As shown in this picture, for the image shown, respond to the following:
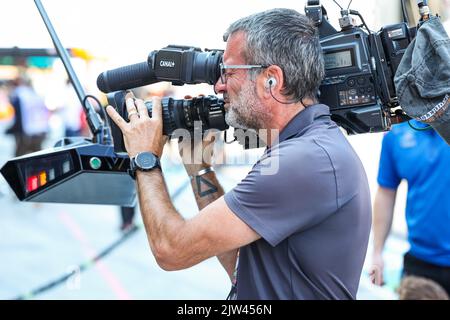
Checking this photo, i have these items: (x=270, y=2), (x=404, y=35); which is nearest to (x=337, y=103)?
(x=404, y=35)

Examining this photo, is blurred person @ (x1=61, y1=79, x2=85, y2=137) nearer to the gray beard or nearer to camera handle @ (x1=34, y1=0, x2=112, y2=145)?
camera handle @ (x1=34, y1=0, x2=112, y2=145)

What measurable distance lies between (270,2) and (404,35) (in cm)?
119

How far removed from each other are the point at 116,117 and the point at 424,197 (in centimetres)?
158

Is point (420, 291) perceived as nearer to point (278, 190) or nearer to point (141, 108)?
point (278, 190)

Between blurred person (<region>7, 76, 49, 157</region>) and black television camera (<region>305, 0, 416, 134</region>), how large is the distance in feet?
20.0

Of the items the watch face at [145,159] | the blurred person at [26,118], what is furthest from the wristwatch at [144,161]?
the blurred person at [26,118]

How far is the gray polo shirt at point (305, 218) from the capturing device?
1.42 metres

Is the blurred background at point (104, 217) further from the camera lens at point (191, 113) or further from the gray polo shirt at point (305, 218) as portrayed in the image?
the gray polo shirt at point (305, 218)

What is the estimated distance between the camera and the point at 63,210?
694 centimetres

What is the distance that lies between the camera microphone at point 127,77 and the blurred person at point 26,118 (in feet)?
18.7

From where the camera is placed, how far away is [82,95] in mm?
2105

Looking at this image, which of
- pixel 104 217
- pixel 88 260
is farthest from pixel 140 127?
pixel 104 217

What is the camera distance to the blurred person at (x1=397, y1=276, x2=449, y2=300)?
2.13 metres

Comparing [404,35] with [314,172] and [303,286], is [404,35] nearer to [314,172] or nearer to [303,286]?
[314,172]
